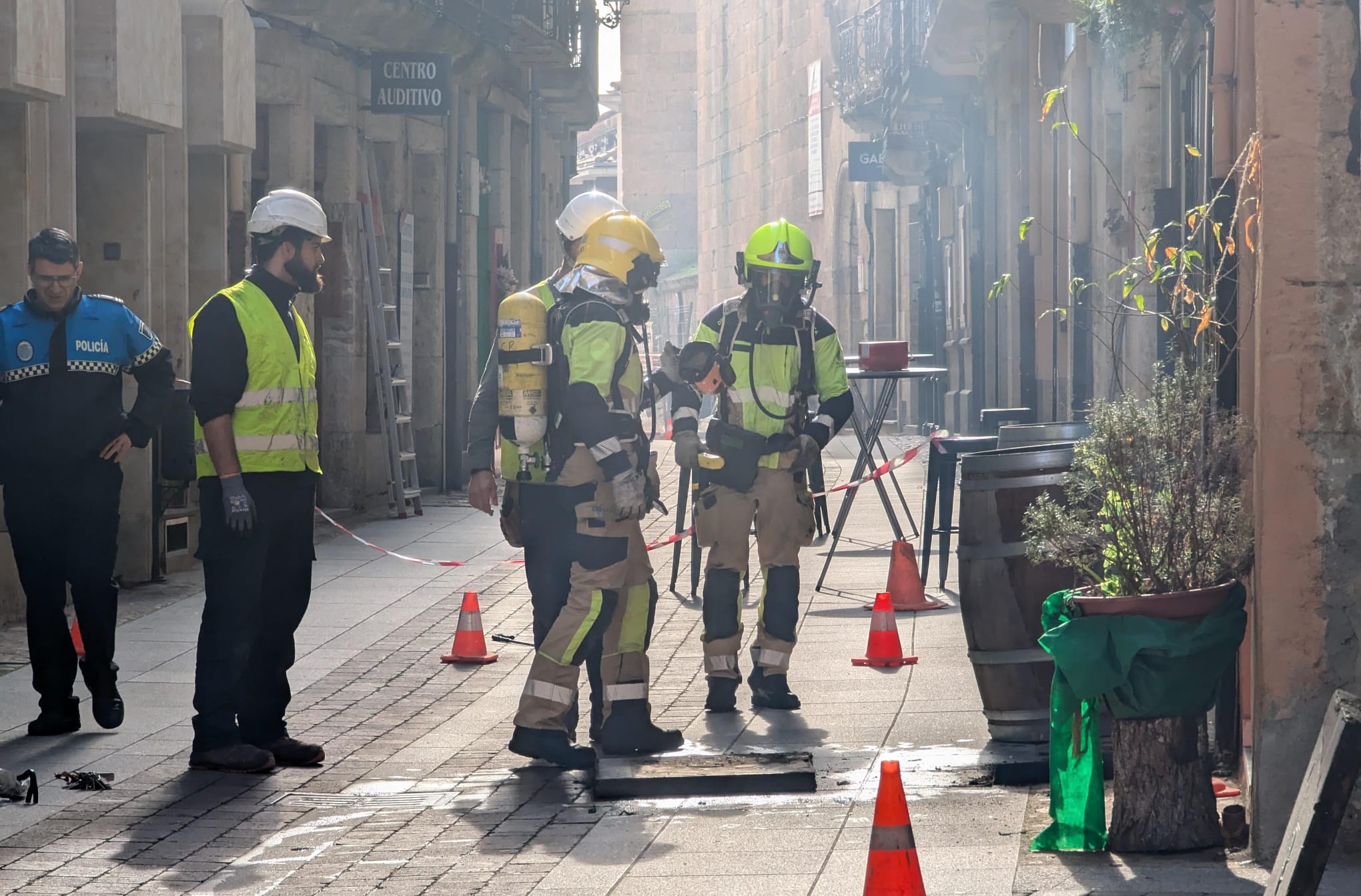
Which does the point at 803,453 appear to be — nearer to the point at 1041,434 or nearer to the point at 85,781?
the point at 1041,434

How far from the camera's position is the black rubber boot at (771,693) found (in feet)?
25.8

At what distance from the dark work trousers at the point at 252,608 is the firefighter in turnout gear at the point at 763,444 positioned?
159 centimetres

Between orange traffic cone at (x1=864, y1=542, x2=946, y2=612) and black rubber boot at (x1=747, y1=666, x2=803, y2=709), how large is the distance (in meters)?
2.50

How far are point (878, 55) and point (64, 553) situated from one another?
2206 centimetres

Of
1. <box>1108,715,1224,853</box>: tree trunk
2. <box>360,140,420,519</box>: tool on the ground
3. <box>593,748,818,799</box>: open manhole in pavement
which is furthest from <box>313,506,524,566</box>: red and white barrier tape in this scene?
<box>1108,715,1224,853</box>: tree trunk

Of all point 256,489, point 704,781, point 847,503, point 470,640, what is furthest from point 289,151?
point 704,781

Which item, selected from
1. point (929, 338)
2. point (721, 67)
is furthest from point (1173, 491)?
point (721, 67)

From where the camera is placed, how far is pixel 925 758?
675cm

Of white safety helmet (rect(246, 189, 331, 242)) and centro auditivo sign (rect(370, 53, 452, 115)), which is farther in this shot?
centro auditivo sign (rect(370, 53, 452, 115))

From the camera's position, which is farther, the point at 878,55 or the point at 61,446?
the point at 878,55

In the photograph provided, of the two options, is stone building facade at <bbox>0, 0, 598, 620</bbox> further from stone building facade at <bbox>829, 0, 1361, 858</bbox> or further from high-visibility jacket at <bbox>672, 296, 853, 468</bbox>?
stone building facade at <bbox>829, 0, 1361, 858</bbox>

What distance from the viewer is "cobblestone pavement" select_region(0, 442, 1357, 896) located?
5.34 meters

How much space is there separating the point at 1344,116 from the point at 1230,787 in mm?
1976

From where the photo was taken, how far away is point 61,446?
7656 mm
